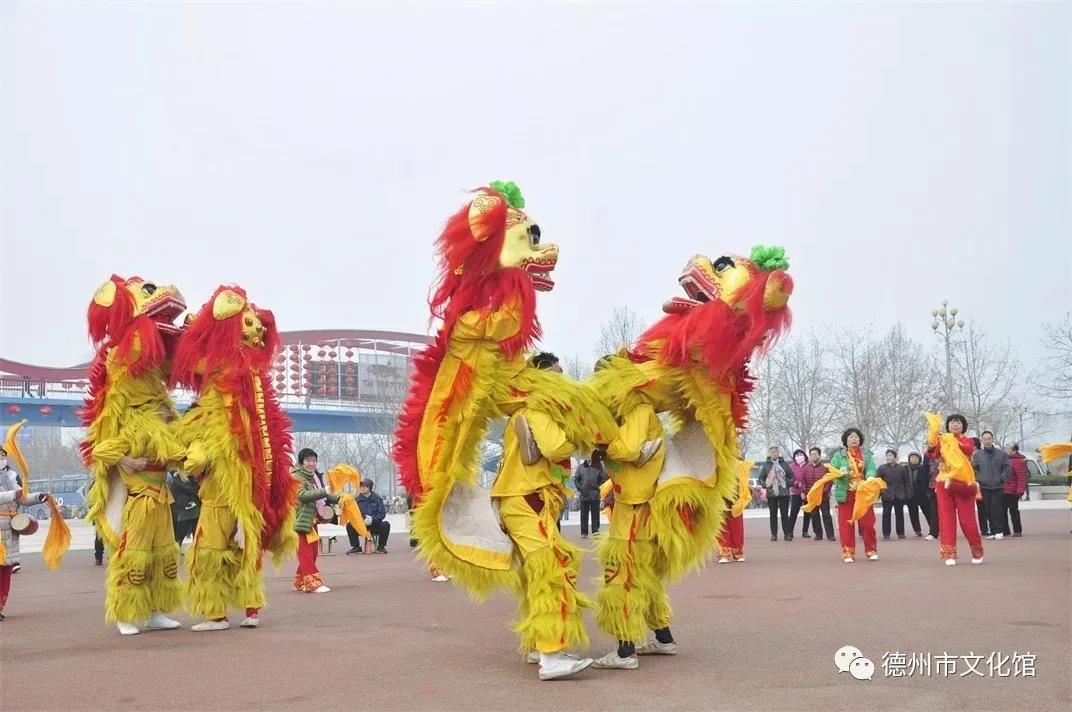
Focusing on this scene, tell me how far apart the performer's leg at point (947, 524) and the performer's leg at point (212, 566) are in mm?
7964

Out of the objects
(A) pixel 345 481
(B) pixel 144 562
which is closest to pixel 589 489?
(A) pixel 345 481

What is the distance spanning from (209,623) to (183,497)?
633 centimetres

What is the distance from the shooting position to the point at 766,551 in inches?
640

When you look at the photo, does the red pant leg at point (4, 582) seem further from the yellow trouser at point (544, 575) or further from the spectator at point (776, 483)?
the spectator at point (776, 483)

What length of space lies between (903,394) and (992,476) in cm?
2367

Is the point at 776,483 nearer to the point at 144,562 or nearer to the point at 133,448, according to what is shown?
the point at 144,562

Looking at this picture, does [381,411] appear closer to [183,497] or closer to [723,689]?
[183,497]

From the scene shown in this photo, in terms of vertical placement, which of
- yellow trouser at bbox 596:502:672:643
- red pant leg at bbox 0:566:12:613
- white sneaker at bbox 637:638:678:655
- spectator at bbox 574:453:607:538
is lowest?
white sneaker at bbox 637:638:678:655

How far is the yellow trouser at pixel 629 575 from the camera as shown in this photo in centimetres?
604

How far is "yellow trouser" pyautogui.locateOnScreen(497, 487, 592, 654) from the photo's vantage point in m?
5.73

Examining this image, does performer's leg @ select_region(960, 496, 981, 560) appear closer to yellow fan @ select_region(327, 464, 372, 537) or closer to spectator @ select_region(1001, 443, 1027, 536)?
spectator @ select_region(1001, 443, 1027, 536)

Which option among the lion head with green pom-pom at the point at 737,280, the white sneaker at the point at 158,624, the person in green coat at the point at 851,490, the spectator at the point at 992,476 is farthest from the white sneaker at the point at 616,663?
the spectator at the point at 992,476

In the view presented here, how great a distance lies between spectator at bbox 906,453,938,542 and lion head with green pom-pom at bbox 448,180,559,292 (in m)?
14.0

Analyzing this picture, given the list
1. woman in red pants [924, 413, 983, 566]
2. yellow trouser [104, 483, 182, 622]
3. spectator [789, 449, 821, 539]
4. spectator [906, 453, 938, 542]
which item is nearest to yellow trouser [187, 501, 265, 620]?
yellow trouser [104, 483, 182, 622]
